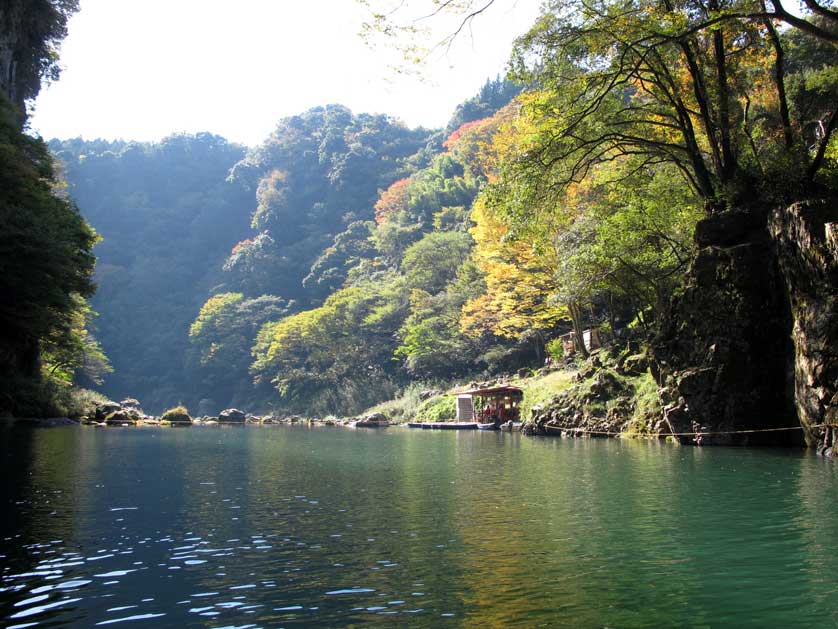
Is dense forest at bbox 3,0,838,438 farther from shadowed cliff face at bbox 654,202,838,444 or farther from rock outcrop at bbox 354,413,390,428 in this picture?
rock outcrop at bbox 354,413,390,428

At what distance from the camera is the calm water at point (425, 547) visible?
15.7ft

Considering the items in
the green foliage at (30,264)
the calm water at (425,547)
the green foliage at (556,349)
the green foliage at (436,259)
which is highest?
the green foliage at (436,259)

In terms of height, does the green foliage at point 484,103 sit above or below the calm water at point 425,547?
above

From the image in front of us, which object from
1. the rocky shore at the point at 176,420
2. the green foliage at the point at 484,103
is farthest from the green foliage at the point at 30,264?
the green foliage at the point at 484,103

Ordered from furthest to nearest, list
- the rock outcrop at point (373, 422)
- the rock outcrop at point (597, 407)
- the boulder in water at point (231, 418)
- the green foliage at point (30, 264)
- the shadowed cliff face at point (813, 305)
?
the boulder in water at point (231, 418), the rock outcrop at point (373, 422), the rock outcrop at point (597, 407), the green foliage at point (30, 264), the shadowed cliff face at point (813, 305)

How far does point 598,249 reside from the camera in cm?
2258

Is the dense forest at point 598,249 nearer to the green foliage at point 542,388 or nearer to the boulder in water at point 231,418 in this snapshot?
the green foliage at point 542,388

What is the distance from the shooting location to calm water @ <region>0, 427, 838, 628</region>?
4797 mm

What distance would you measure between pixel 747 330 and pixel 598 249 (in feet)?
21.4

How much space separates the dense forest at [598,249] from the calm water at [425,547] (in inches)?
187

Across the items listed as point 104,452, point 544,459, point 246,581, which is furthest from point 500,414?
point 246,581

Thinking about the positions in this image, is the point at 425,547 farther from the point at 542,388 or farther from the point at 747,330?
the point at 542,388

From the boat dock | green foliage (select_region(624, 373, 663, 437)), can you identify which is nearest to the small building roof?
the boat dock

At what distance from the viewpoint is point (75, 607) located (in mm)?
4891
